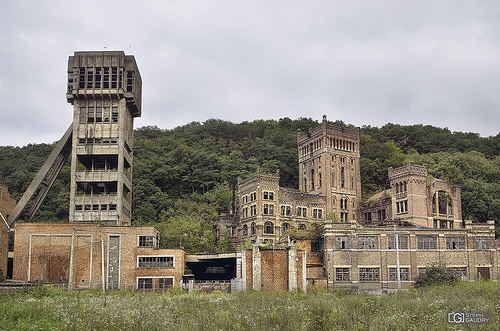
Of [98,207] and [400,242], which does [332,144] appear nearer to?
[400,242]

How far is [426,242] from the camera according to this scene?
202 ft

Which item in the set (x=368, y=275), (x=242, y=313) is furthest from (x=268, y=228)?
(x=242, y=313)

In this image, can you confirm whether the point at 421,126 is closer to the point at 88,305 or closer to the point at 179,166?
the point at 179,166

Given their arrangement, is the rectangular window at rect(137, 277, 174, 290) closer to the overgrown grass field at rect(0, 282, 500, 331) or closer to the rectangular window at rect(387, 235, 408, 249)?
the overgrown grass field at rect(0, 282, 500, 331)

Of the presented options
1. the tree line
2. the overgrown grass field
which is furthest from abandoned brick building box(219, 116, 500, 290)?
the overgrown grass field

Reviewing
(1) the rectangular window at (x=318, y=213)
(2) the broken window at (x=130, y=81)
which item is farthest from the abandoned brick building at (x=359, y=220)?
(2) the broken window at (x=130, y=81)

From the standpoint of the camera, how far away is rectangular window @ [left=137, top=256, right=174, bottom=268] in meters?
54.3

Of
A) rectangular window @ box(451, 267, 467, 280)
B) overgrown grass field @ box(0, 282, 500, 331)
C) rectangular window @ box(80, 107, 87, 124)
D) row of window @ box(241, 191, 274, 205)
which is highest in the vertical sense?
rectangular window @ box(80, 107, 87, 124)

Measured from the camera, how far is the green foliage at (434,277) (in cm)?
5248

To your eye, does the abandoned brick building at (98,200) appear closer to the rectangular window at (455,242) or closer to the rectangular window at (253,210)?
the rectangular window at (253,210)

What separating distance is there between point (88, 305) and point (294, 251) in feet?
75.9

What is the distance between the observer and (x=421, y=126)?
118 m

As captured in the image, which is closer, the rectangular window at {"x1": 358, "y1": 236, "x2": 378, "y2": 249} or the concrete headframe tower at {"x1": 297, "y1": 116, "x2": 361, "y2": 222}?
the rectangular window at {"x1": 358, "y1": 236, "x2": 378, "y2": 249}

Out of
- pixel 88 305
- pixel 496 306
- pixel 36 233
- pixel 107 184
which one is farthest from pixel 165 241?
pixel 496 306
